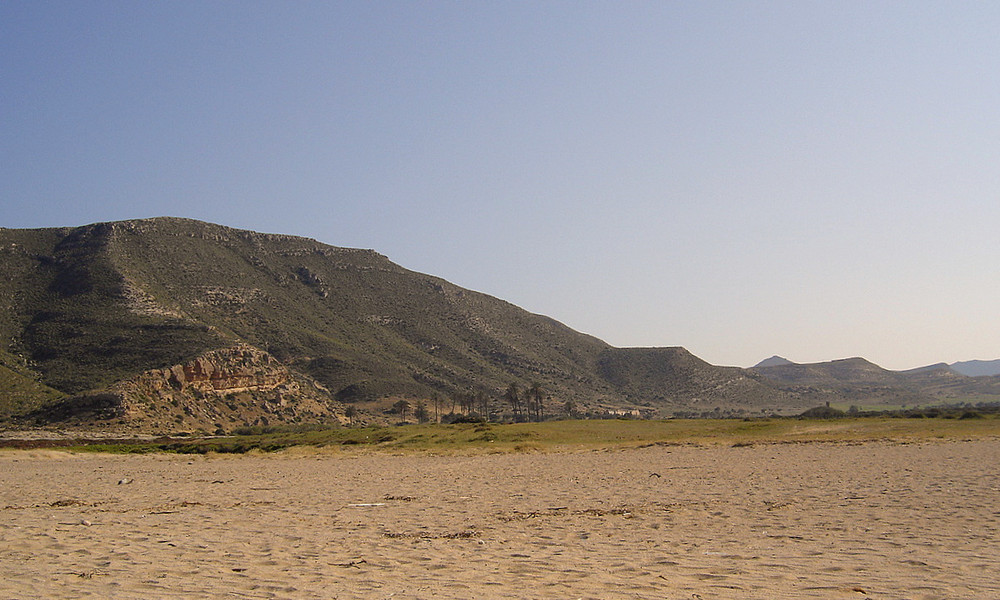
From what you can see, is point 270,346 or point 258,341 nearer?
point 258,341

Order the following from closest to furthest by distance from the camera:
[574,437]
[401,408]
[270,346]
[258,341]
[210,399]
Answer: [574,437], [210,399], [401,408], [258,341], [270,346]

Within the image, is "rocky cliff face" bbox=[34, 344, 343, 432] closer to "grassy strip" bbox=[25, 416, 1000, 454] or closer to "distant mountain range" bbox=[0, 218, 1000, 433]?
"distant mountain range" bbox=[0, 218, 1000, 433]

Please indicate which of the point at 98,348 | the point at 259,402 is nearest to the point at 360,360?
the point at 259,402

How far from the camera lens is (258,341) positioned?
86812mm

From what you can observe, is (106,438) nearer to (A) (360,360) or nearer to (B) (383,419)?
(B) (383,419)

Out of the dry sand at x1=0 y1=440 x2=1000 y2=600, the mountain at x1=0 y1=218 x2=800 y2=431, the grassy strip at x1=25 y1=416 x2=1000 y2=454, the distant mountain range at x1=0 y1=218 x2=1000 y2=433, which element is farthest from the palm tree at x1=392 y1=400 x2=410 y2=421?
the dry sand at x1=0 y1=440 x2=1000 y2=600

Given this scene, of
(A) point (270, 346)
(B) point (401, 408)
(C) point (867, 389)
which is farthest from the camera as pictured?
(C) point (867, 389)

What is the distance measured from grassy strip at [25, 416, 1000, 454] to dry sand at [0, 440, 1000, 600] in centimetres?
1201

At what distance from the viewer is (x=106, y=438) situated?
48.8m

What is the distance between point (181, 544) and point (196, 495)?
340 inches

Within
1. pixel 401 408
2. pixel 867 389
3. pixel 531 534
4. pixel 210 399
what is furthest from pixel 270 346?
pixel 867 389

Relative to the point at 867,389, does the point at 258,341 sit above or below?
above

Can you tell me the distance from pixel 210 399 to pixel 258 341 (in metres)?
18.8

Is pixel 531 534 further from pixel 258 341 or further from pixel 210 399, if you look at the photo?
pixel 258 341
